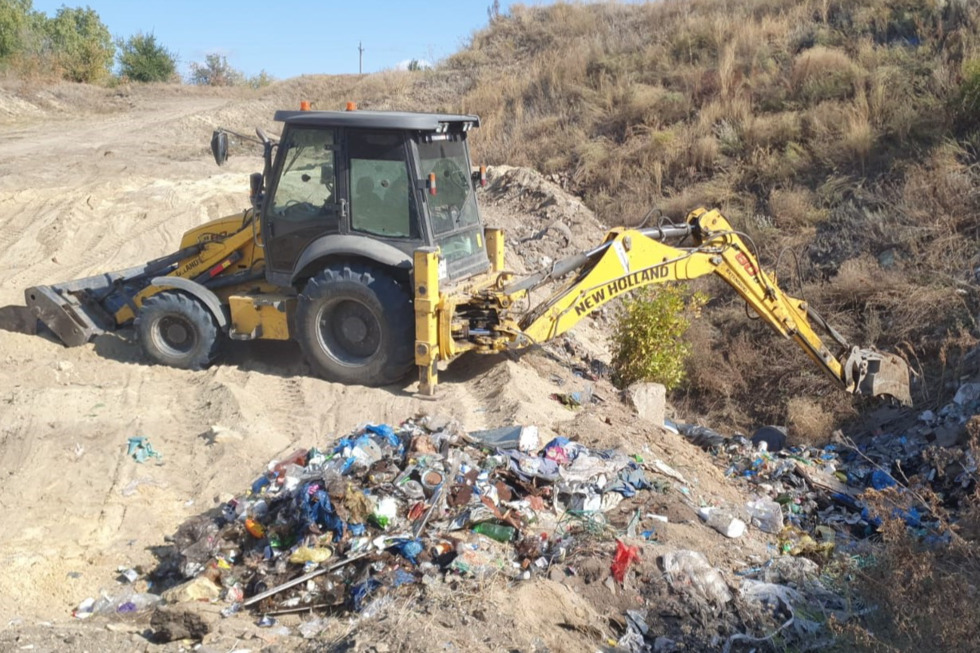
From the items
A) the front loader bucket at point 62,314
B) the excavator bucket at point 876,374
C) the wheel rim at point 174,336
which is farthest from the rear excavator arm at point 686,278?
the front loader bucket at point 62,314

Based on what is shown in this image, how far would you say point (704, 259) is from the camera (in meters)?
7.82

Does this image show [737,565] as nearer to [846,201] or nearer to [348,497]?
[348,497]

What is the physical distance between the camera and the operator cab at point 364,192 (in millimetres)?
7402

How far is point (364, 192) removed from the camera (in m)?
7.55

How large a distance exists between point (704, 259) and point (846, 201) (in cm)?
504

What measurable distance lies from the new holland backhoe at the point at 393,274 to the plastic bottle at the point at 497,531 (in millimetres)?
2218

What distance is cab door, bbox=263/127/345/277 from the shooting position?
25.0ft

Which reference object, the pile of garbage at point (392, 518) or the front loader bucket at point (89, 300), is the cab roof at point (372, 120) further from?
the pile of garbage at point (392, 518)

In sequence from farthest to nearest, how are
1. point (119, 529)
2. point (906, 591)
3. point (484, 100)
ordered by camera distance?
point (484, 100) → point (119, 529) → point (906, 591)

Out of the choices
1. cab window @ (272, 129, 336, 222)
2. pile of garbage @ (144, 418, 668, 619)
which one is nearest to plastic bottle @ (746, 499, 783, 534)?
pile of garbage @ (144, 418, 668, 619)

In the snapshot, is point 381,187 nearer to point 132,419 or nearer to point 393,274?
point 393,274

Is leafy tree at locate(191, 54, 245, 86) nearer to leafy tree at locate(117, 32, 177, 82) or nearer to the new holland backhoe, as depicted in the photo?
leafy tree at locate(117, 32, 177, 82)

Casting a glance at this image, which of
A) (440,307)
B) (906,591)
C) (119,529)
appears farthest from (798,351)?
(119,529)

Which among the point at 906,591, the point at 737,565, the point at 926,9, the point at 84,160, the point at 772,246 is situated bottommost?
the point at 737,565
